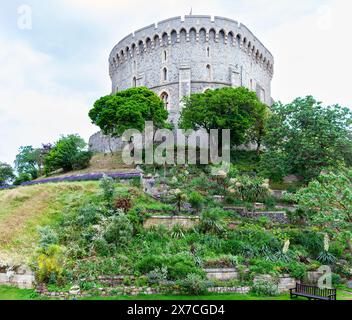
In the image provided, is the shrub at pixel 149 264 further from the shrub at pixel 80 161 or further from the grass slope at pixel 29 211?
the shrub at pixel 80 161

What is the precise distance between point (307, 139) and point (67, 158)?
21.7m

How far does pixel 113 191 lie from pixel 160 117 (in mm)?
15242

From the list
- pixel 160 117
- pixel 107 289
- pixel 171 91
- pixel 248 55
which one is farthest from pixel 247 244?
pixel 248 55

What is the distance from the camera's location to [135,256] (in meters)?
16.1

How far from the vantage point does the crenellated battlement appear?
4328 cm

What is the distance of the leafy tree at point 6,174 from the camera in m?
49.6

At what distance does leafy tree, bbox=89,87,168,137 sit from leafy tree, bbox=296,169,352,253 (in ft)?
55.8

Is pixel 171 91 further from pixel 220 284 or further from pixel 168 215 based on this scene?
pixel 220 284

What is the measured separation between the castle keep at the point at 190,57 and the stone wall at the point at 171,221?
2260 centimetres

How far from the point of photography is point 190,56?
4331 cm

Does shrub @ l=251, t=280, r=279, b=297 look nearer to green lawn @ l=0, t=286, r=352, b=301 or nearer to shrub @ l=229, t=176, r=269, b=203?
green lawn @ l=0, t=286, r=352, b=301

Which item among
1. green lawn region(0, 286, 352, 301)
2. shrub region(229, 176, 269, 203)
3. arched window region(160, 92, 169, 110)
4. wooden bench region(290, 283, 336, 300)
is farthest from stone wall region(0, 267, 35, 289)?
arched window region(160, 92, 169, 110)

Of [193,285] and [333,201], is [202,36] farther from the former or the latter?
[193,285]

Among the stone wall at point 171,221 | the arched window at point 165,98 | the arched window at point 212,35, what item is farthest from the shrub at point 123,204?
the arched window at point 212,35
